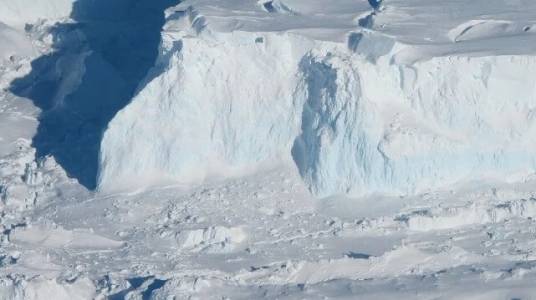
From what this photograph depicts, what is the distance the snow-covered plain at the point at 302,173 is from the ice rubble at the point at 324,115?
1.1 inches

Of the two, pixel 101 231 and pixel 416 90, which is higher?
pixel 416 90

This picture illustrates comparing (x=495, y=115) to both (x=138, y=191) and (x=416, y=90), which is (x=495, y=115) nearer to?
(x=416, y=90)

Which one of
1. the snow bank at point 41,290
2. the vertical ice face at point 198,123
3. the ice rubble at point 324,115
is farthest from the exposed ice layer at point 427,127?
the snow bank at point 41,290

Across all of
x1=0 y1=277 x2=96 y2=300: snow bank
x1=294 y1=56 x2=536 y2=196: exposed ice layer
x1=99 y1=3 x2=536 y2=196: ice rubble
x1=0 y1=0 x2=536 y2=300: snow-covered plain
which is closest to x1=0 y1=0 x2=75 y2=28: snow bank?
x1=0 y1=0 x2=536 y2=300: snow-covered plain

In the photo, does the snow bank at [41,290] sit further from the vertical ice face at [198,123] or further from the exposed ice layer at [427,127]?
the exposed ice layer at [427,127]

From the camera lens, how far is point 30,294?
26.1 m

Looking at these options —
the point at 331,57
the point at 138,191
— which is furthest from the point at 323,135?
the point at 138,191

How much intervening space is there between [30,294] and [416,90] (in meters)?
7.52

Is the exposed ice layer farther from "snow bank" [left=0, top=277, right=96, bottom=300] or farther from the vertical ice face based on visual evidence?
"snow bank" [left=0, top=277, right=96, bottom=300]

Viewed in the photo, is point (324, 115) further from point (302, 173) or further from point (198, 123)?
point (198, 123)

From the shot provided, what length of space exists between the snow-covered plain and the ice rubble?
0.03 metres

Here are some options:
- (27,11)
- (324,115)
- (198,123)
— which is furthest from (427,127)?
(27,11)

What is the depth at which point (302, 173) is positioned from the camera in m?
28.3

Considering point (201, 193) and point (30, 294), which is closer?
point (30, 294)
